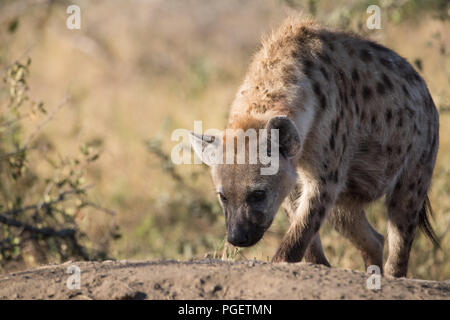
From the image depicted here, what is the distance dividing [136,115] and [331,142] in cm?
577

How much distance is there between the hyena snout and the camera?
3.11 meters

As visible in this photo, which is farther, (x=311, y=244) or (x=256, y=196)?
(x=311, y=244)

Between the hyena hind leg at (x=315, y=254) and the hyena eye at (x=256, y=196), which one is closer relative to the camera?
the hyena eye at (x=256, y=196)

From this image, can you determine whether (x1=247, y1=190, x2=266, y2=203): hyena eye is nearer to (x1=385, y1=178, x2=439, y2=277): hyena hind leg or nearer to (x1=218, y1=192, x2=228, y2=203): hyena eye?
(x1=218, y1=192, x2=228, y2=203): hyena eye

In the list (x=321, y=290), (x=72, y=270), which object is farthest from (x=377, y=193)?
(x=72, y=270)

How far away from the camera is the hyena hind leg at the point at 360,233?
4.02 metres

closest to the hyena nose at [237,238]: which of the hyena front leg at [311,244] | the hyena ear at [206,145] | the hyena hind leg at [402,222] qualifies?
the hyena ear at [206,145]

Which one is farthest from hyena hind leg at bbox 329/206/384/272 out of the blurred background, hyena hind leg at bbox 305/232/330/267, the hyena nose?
the hyena nose

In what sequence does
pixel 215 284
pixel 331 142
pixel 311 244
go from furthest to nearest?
pixel 311 244 → pixel 331 142 → pixel 215 284

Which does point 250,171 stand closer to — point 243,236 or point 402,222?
point 243,236

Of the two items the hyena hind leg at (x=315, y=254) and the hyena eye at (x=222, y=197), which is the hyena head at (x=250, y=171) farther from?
the hyena hind leg at (x=315, y=254)

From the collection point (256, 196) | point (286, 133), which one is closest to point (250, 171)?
point (256, 196)

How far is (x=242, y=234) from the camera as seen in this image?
10.2 feet

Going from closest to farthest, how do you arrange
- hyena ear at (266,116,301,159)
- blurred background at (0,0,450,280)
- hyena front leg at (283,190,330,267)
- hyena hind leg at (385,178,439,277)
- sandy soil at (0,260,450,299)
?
sandy soil at (0,260,450,299) < hyena ear at (266,116,301,159) < hyena front leg at (283,190,330,267) < hyena hind leg at (385,178,439,277) < blurred background at (0,0,450,280)
